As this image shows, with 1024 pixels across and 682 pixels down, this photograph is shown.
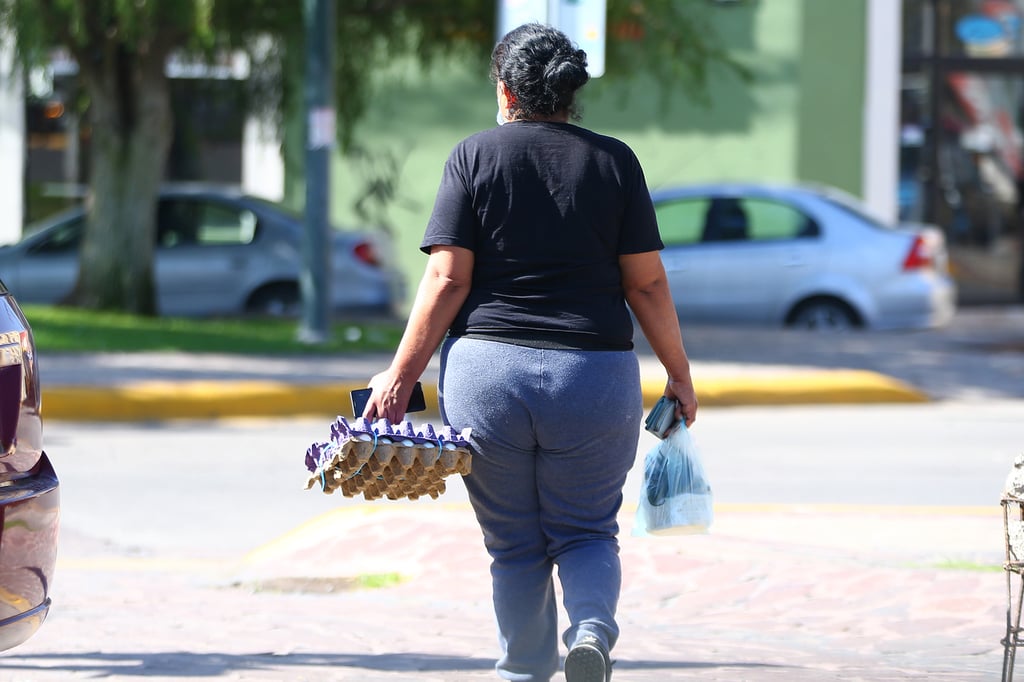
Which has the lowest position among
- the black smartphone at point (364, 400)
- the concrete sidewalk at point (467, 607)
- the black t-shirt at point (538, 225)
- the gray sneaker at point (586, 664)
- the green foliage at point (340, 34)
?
the concrete sidewalk at point (467, 607)

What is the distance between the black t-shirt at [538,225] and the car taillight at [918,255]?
10.4m

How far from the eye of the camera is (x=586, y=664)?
11.9 feet

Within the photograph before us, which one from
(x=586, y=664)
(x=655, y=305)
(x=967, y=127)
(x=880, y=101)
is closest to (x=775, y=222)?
(x=880, y=101)

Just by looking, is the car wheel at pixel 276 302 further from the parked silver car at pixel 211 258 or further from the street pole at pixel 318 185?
the street pole at pixel 318 185

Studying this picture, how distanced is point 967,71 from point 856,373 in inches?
342

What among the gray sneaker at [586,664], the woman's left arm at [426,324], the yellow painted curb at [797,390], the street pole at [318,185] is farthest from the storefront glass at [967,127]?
the gray sneaker at [586,664]

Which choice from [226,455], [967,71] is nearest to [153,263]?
[226,455]

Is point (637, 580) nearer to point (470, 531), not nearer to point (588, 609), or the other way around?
point (470, 531)

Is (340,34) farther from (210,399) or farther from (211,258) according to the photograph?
(210,399)

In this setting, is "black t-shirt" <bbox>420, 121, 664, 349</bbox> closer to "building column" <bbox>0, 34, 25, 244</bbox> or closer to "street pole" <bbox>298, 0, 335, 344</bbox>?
"street pole" <bbox>298, 0, 335, 344</bbox>

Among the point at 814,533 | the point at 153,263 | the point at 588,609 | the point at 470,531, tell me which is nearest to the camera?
the point at 588,609

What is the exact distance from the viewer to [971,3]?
18766 mm

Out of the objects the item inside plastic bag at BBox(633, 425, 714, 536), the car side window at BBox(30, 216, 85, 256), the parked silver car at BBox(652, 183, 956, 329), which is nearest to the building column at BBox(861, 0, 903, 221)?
the parked silver car at BBox(652, 183, 956, 329)

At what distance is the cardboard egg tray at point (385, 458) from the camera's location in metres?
3.64
